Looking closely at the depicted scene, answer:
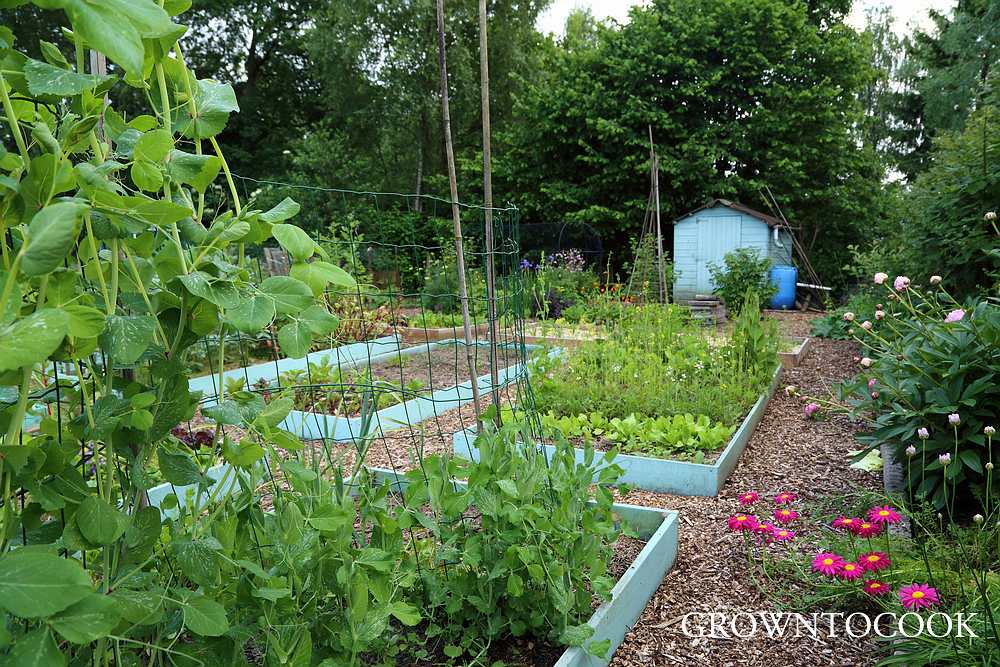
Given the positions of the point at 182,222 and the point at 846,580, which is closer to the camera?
the point at 182,222

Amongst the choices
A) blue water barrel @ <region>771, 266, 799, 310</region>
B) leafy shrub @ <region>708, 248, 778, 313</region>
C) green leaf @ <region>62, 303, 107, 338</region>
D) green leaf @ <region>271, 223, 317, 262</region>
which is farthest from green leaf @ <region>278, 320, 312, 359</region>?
blue water barrel @ <region>771, 266, 799, 310</region>

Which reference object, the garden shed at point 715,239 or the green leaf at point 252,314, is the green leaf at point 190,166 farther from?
the garden shed at point 715,239

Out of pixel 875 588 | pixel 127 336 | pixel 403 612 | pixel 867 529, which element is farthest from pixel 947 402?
Answer: pixel 127 336

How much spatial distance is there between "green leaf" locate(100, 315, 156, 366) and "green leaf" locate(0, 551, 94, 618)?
0.79 ft

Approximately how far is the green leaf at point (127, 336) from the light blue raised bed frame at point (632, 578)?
705mm

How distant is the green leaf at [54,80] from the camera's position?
0.74 meters

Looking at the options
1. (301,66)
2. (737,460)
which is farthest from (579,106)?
(737,460)

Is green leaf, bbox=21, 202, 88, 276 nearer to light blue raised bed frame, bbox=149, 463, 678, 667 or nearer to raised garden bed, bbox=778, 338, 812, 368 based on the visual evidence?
light blue raised bed frame, bbox=149, 463, 678, 667

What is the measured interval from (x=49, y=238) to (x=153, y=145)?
25 cm

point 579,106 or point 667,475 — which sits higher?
point 579,106

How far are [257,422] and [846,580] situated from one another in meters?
2.00

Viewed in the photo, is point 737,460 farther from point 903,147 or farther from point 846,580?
point 903,147

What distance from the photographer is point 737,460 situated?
3.63 metres

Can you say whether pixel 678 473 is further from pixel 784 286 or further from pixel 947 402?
pixel 784 286
